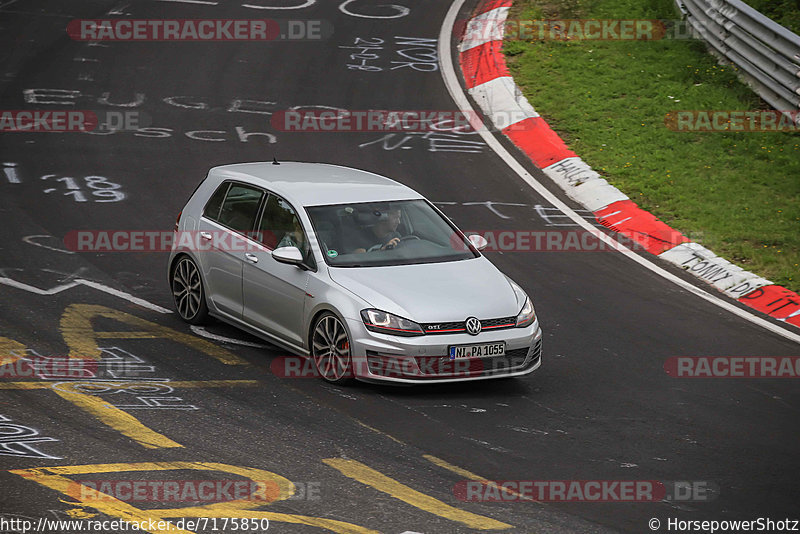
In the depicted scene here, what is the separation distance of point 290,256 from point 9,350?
263 cm

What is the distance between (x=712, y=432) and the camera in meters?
→ 8.66

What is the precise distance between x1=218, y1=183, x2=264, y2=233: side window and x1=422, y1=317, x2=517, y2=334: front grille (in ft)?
7.73

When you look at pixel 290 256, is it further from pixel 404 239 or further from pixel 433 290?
pixel 433 290

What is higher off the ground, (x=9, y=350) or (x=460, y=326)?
(x=460, y=326)

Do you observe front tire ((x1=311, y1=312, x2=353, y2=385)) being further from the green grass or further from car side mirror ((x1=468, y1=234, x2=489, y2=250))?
the green grass

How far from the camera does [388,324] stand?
896 cm

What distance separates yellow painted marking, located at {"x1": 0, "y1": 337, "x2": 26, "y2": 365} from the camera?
9273 millimetres

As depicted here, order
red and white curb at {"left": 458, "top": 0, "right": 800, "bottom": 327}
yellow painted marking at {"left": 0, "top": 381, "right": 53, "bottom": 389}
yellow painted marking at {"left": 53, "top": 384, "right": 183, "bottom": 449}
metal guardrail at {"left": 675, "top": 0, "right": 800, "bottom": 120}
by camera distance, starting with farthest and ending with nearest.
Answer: metal guardrail at {"left": 675, "top": 0, "right": 800, "bottom": 120} → red and white curb at {"left": 458, "top": 0, "right": 800, "bottom": 327} → yellow painted marking at {"left": 0, "top": 381, "right": 53, "bottom": 389} → yellow painted marking at {"left": 53, "top": 384, "right": 183, "bottom": 449}

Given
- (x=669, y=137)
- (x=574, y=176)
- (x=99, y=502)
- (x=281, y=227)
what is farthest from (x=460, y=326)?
(x=669, y=137)

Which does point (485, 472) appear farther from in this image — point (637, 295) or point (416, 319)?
point (637, 295)

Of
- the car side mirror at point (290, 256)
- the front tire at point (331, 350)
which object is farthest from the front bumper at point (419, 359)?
the car side mirror at point (290, 256)

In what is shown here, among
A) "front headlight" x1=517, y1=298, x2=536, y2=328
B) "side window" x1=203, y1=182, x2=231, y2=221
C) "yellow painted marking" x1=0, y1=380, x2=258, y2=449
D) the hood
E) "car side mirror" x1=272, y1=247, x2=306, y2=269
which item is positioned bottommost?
"yellow painted marking" x1=0, y1=380, x2=258, y2=449

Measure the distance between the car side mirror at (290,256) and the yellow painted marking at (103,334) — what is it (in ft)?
3.40

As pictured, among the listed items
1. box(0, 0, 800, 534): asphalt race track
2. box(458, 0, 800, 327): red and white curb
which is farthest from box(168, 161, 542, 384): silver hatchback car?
box(458, 0, 800, 327): red and white curb
